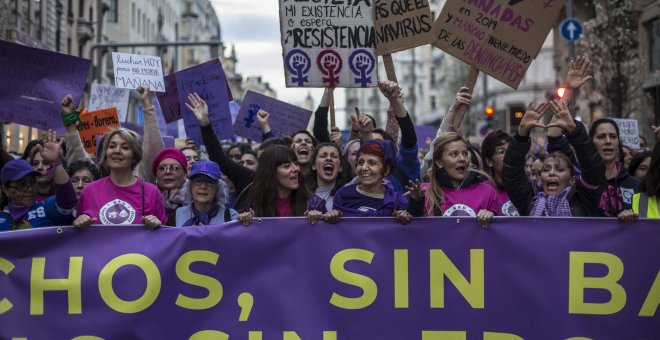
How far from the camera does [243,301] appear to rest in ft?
19.4

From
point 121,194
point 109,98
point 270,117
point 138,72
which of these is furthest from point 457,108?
point 109,98

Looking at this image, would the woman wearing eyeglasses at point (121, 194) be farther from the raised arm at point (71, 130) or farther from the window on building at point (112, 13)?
the window on building at point (112, 13)

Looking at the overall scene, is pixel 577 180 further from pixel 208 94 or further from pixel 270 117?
pixel 270 117

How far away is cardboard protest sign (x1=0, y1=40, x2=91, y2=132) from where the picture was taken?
759 cm

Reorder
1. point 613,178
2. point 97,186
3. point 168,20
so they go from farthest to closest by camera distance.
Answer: point 168,20 → point 613,178 → point 97,186

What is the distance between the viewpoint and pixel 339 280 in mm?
5875

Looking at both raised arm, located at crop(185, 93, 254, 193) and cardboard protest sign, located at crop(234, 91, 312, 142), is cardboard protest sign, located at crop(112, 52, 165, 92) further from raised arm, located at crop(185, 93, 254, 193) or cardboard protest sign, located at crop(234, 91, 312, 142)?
raised arm, located at crop(185, 93, 254, 193)

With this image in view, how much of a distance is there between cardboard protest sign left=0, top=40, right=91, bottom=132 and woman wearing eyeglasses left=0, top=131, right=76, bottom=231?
104 cm

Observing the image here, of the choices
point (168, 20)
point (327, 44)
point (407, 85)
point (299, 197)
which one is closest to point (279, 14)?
point (327, 44)

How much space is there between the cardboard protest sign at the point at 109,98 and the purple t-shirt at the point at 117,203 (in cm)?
699

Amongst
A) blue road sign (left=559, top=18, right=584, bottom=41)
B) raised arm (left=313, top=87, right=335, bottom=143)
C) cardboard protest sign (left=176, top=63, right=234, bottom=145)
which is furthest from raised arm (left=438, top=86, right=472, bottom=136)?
blue road sign (left=559, top=18, right=584, bottom=41)

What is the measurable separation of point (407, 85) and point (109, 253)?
430ft

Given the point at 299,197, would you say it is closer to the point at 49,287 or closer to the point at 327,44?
the point at 49,287

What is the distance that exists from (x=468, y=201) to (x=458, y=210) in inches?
4.0
